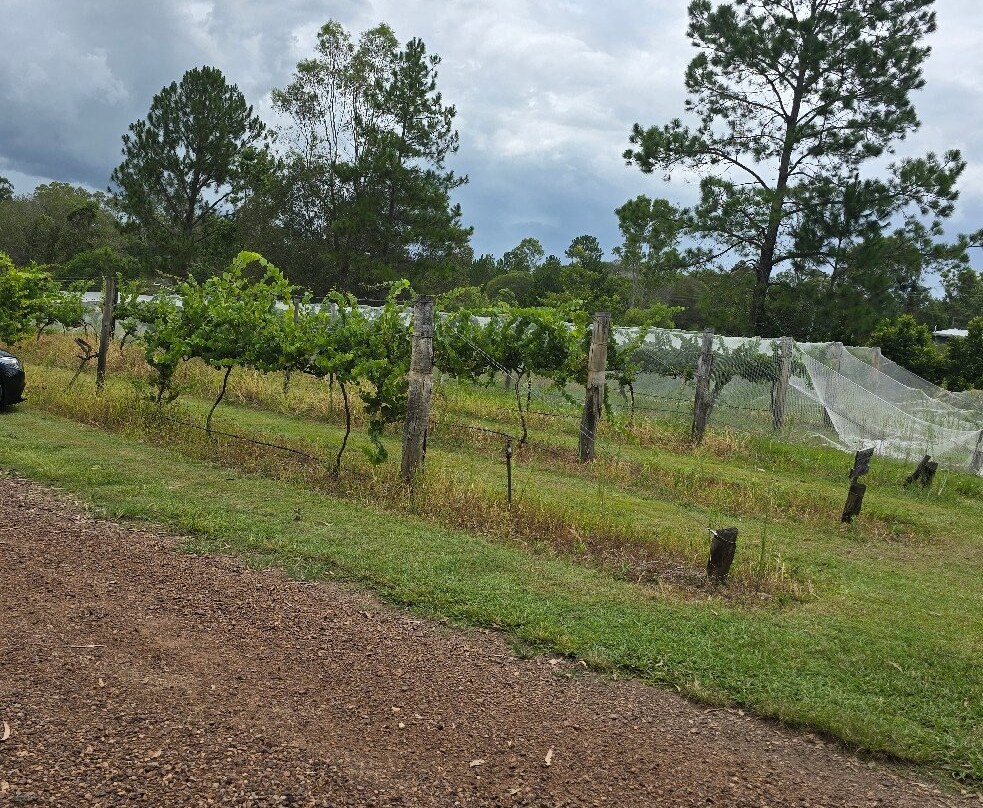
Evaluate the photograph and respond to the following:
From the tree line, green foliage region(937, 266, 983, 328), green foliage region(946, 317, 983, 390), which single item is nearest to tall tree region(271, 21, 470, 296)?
the tree line

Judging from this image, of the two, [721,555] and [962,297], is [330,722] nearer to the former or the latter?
[721,555]

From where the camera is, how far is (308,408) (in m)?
13.4

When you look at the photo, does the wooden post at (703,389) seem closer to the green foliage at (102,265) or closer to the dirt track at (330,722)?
the dirt track at (330,722)

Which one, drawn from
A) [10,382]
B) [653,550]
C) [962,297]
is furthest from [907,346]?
[962,297]

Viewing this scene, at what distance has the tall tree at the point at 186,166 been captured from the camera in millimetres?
32344

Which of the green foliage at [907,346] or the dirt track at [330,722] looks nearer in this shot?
the dirt track at [330,722]

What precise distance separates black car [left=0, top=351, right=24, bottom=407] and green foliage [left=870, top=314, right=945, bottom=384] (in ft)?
65.3

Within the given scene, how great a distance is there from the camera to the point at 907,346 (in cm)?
2228

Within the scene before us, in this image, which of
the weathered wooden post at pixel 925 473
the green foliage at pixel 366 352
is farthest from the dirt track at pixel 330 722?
the weathered wooden post at pixel 925 473

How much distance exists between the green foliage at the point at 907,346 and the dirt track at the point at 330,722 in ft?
67.7

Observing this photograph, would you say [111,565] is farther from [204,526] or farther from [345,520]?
[345,520]

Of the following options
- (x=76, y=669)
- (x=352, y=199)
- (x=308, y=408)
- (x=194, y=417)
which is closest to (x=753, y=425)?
(x=308, y=408)

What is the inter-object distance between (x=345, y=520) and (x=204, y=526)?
112 cm

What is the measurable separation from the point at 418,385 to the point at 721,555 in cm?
331
